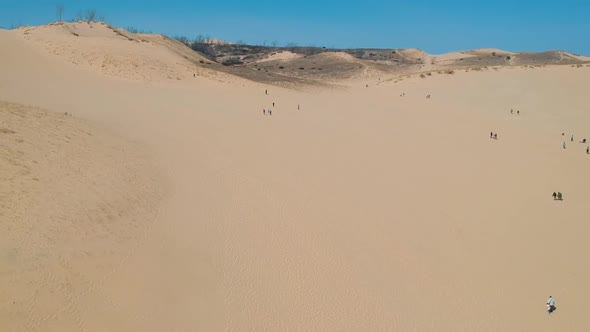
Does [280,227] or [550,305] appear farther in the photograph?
[280,227]

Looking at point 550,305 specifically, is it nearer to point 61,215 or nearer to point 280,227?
→ point 280,227

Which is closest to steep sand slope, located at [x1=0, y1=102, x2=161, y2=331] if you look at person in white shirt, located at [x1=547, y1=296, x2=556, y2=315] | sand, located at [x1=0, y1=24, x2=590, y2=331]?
sand, located at [x1=0, y1=24, x2=590, y2=331]

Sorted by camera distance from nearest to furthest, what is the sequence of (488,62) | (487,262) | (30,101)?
(487,262) → (30,101) → (488,62)

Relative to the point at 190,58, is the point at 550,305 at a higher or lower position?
lower

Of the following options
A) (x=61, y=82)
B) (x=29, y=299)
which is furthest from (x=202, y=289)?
(x=61, y=82)

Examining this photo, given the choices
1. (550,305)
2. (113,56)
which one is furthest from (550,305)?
(113,56)

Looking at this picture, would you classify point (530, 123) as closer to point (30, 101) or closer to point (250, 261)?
point (250, 261)

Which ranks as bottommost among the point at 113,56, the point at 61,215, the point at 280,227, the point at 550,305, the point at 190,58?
the point at 550,305

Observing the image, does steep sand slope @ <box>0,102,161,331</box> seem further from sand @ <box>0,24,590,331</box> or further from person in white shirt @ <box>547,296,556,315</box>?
person in white shirt @ <box>547,296,556,315</box>
